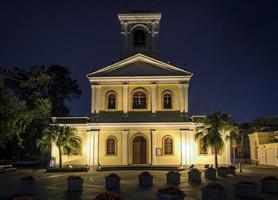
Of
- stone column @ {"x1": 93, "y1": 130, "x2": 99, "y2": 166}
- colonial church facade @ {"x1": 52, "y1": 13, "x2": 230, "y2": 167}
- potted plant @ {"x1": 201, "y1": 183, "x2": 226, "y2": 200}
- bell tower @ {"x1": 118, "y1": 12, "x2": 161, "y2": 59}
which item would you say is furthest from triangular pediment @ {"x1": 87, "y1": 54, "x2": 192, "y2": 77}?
potted plant @ {"x1": 201, "y1": 183, "x2": 226, "y2": 200}

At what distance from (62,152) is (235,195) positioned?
75.7 ft

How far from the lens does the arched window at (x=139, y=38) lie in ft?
136

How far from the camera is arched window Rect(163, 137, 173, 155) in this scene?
36.6 metres

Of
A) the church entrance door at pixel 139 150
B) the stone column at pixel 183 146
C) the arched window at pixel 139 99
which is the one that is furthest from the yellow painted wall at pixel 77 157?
the stone column at pixel 183 146

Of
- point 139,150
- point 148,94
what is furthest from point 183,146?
point 148,94

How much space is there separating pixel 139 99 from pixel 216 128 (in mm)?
9636

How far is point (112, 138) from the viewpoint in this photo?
3691 centimetres

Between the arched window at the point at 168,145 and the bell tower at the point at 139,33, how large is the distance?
33.9 ft

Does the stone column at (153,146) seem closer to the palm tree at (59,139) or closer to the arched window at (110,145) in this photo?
the arched window at (110,145)

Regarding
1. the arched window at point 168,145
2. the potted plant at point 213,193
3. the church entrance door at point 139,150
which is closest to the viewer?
the potted plant at point 213,193

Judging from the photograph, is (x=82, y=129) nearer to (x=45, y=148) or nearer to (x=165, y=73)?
(x=45, y=148)

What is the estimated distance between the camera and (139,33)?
137ft

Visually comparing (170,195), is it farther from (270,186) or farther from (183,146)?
(183,146)

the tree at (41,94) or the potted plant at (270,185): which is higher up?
the tree at (41,94)
